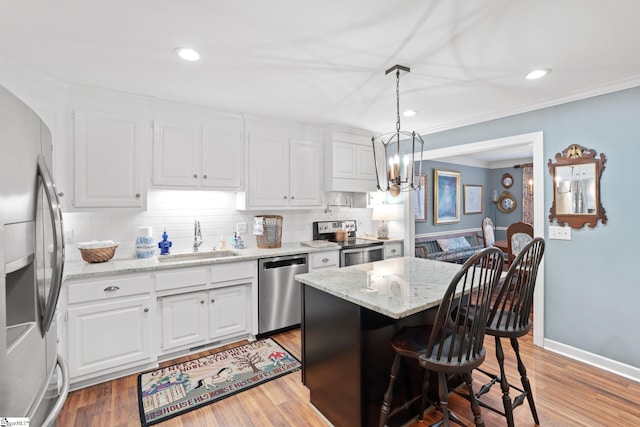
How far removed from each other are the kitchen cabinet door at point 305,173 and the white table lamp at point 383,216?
3.38ft

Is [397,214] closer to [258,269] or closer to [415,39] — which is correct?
[258,269]

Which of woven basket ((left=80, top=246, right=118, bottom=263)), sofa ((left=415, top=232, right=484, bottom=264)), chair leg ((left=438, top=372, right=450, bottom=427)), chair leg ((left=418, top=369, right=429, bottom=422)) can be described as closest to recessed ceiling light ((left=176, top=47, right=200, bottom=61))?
woven basket ((left=80, top=246, right=118, bottom=263))

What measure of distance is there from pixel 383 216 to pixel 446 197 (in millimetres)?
2292

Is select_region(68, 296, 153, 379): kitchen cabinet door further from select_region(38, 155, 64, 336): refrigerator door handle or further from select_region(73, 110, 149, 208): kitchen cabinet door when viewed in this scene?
select_region(38, 155, 64, 336): refrigerator door handle

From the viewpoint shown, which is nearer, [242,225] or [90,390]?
[90,390]

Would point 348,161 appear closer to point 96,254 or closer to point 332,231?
point 332,231

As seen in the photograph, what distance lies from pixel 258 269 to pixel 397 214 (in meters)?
2.28

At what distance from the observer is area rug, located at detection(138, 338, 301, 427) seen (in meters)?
2.24

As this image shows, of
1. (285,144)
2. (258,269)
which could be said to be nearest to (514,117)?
(285,144)

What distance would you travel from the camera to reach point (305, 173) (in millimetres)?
4039

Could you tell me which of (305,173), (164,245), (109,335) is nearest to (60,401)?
(109,335)

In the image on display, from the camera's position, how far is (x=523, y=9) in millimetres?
1673

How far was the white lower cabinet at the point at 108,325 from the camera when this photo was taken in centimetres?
240

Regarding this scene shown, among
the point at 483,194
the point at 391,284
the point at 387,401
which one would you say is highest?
the point at 483,194
